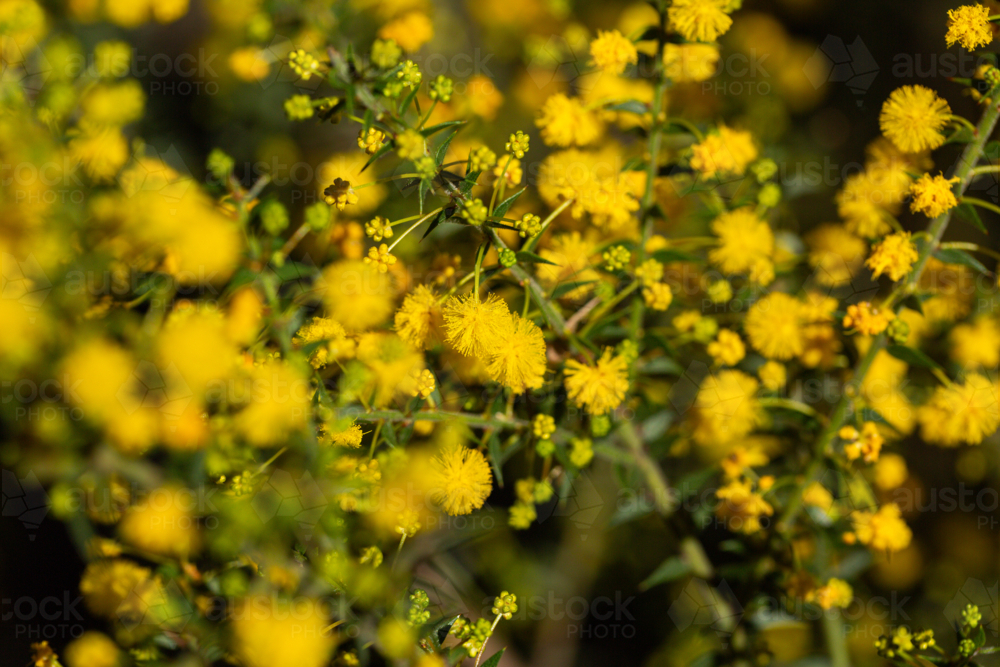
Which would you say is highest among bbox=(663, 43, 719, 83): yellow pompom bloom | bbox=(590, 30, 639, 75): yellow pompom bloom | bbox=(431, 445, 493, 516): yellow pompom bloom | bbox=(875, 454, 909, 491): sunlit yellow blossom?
bbox=(590, 30, 639, 75): yellow pompom bloom

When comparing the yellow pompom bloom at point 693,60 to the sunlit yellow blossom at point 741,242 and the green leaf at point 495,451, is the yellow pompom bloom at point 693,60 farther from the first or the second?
the green leaf at point 495,451

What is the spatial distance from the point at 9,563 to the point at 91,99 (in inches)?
64.1

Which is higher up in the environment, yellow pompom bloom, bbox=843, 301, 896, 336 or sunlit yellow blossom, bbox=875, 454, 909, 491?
yellow pompom bloom, bbox=843, 301, 896, 336

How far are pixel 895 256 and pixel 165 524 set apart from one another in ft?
5.54

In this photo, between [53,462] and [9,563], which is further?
[9,563]

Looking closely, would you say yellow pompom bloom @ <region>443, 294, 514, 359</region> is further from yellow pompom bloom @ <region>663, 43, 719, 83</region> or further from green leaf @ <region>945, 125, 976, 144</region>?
green leaf @ <region>945, 125, 976, 144</region>

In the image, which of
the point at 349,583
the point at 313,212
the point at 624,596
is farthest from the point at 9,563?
the point at 624,596

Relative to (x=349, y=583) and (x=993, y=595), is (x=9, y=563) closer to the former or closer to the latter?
(x=349, y=583)

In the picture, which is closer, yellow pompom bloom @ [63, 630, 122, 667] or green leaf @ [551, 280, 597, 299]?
green leaf @ [551, 280, 597, 299]

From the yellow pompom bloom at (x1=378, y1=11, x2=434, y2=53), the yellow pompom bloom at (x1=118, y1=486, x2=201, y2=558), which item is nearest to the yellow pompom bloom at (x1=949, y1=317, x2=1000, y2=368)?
the yellow pompom bloom at (x1=378, y1=11, x2=434, y2=53)

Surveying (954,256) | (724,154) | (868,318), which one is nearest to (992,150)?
(954,256)

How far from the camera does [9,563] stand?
2.17m

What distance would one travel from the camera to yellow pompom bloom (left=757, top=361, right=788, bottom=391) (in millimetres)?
1407

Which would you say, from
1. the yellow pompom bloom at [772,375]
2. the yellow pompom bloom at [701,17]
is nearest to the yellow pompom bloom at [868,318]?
the yellow pompom bloom at [772,375]
